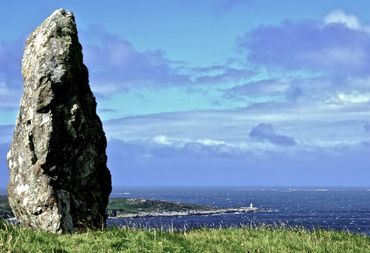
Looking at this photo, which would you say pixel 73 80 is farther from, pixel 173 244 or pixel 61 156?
pixel 173 244

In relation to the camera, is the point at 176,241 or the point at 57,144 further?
the point at 57,144

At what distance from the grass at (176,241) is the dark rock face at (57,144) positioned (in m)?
3.21

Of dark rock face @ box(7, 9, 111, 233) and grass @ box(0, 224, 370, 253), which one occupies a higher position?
dark rock face @ box(7, 9, 111, 233)

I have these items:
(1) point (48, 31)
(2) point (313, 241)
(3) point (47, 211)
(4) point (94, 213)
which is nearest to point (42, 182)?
(3) point (47, 211)

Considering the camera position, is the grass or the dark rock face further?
the dark rock face

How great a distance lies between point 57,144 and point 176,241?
729cm

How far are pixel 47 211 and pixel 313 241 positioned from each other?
1025 cm

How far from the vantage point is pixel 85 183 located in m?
25.5

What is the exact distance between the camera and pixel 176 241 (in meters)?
20.3

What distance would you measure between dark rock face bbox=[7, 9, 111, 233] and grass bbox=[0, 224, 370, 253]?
321cm

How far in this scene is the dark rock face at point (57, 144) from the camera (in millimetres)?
23953

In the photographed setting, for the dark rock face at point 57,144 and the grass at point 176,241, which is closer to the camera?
the grass at point 176,241

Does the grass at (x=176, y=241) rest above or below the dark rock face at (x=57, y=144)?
below

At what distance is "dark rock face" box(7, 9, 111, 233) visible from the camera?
24.0 metres
